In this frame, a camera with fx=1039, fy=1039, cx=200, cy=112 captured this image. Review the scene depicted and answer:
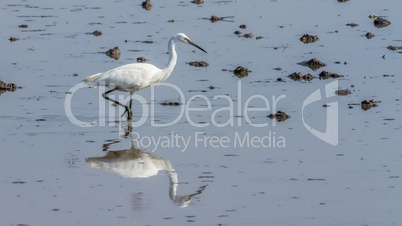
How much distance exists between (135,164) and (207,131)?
1.71 meters

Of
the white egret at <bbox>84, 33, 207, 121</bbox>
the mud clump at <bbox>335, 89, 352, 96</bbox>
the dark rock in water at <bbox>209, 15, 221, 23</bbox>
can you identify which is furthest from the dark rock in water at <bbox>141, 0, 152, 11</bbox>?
the mud clump at <bbox>335, 89, 352, 96</bbox>

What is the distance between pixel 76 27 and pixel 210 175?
1099cm

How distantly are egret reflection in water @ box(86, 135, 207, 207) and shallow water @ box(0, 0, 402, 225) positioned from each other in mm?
33

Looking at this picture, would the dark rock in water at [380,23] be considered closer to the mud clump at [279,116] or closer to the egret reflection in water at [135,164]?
the mud clump at [279,116]

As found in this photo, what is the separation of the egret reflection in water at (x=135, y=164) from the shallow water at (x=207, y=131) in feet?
0.11

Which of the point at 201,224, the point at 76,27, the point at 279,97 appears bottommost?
the point at 201,224

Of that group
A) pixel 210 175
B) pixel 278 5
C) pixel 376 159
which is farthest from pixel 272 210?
pixel 278 5

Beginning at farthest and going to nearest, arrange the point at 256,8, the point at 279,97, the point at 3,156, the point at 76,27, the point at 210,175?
the point at 256,8 → the point at 76,27 → the point at 279,97 → the point at 3,156 → the point at 210,175

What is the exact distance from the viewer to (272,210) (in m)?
11.2

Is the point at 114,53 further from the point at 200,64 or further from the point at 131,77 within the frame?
the point at 131,77

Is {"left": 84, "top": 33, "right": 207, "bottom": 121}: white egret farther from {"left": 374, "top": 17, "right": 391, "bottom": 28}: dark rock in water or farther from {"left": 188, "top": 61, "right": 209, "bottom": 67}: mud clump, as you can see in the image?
{"left": 374, "top": 17, "right": 391, "bottom": 28}: dark rock in water

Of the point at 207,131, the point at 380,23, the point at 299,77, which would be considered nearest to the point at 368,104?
the point at 299,77

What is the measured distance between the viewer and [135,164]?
1330 centimetres

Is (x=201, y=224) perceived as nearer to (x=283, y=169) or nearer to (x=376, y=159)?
(x=283, y=169)
